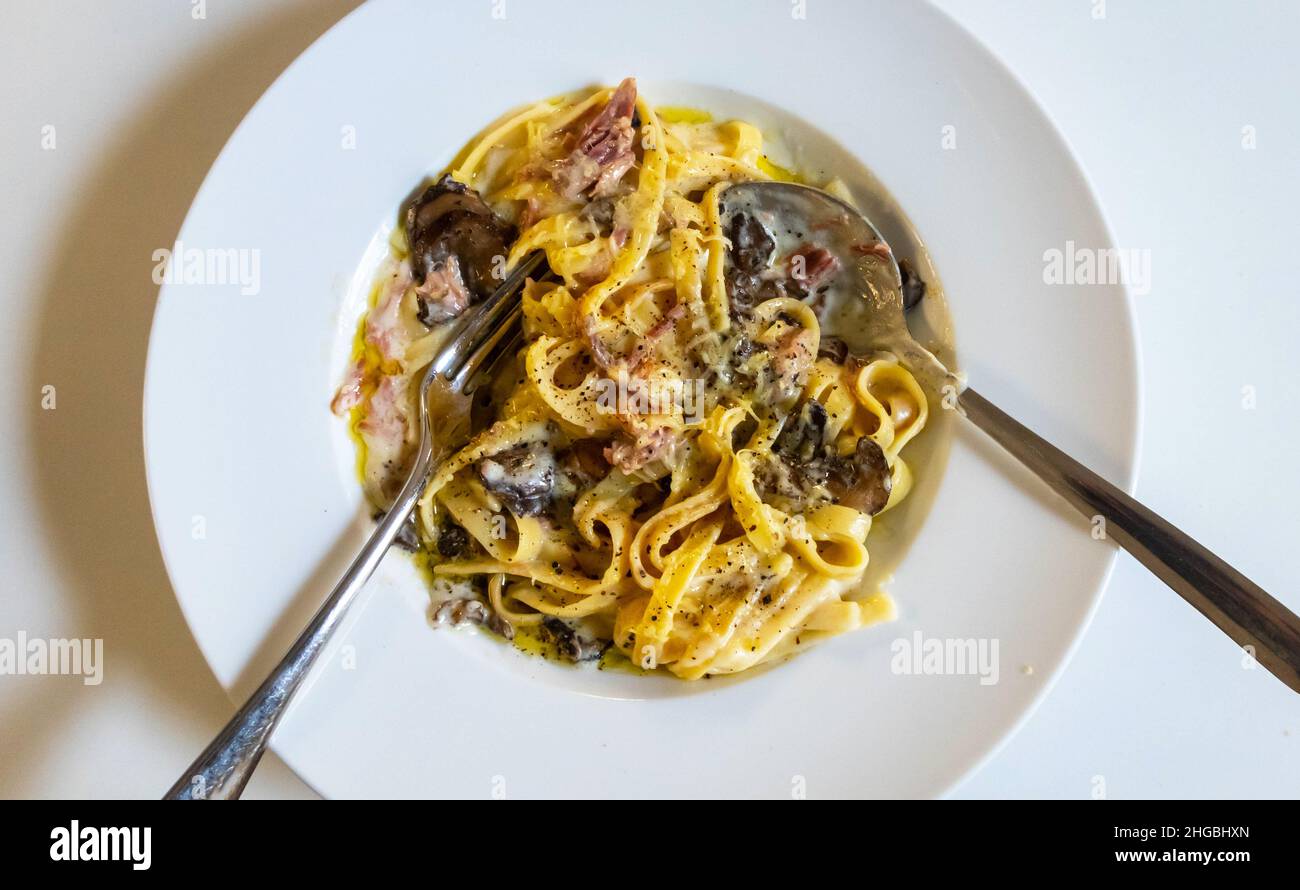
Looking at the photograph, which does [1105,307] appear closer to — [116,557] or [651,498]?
[651,498]

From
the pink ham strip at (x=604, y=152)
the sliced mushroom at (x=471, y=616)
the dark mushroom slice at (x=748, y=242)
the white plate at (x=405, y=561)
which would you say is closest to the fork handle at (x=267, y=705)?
the white plate at (x=405, y=561)

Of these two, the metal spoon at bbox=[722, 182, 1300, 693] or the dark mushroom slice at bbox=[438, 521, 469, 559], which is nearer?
the metal spoon at bbox=[722, 182, 1300, 693]

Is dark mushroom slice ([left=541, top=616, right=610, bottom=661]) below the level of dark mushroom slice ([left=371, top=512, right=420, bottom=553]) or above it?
below

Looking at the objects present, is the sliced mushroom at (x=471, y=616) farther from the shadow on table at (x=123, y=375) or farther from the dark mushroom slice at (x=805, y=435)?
the dark mushroom slice at (x=805, y=435)

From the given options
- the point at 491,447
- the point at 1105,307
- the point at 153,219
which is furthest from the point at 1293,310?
the point at 153,219

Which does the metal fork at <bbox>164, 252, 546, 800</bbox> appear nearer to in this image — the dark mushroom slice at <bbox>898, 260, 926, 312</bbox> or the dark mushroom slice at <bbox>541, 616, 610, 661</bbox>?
the dark mushroom slice at <bbox>541, 616, 610, 661</bbox>

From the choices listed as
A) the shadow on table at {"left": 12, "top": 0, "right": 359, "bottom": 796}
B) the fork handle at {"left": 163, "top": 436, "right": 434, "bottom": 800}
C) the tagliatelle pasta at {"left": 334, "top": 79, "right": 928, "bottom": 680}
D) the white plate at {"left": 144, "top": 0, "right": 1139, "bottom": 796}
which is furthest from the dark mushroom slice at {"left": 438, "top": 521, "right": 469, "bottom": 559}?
the shadow on table at {"left": 12, "top": 0, "right": 359, "bottom": 796}
